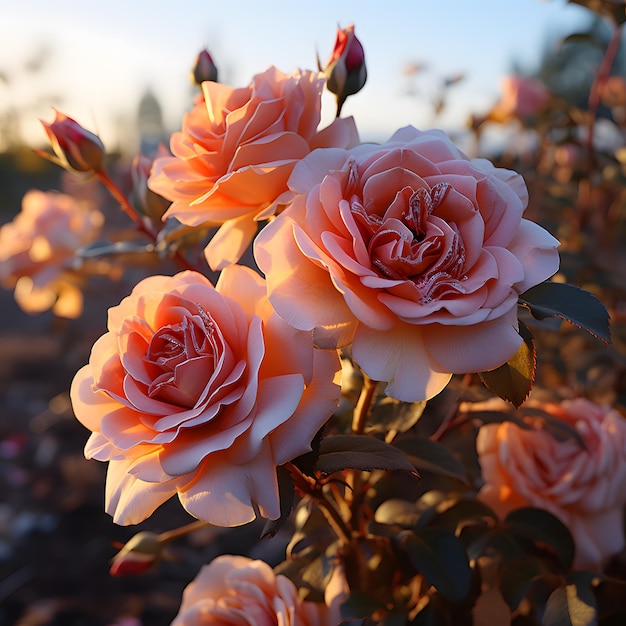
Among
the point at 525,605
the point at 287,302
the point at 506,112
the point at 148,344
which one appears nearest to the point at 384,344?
the point at 287,302

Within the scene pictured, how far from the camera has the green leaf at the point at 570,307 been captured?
422 millimetres

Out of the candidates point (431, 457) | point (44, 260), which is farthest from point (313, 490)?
point (44, 260)

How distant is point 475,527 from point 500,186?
42cm

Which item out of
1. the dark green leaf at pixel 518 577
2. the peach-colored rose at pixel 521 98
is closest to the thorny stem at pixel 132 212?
the dark green leaf at pixel 518 577

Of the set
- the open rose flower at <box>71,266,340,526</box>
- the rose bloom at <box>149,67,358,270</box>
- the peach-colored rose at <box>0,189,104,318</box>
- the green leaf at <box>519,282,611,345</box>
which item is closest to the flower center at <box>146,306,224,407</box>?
the open rose flower at <box>71,266,340,526</box>

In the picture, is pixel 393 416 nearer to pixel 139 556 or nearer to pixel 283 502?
pixel 283 502

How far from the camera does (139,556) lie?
685 millimetres

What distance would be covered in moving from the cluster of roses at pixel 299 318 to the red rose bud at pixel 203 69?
0.22m

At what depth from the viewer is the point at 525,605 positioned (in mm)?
757

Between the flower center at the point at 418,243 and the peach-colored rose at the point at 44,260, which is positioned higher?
the flower center at the point at 418,243

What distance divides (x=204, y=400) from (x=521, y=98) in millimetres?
1718

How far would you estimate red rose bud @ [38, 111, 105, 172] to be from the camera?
661 millimetres

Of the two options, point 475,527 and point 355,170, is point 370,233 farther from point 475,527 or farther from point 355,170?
point 475,527

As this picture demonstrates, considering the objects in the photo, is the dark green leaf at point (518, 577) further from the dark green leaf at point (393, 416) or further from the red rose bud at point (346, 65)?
the red rose bud at point (346, 65)
